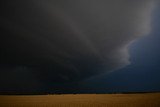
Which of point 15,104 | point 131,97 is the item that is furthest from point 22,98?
point 131,97

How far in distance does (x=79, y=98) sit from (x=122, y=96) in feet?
2.94

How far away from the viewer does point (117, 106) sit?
4.06m

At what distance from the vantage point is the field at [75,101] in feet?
13.2

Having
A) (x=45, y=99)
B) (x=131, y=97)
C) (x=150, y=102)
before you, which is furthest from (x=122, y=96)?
(x=45, y=99)

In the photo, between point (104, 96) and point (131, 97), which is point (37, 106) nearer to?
point (104, 96)

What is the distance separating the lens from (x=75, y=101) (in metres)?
4.06

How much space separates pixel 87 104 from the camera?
158 inches

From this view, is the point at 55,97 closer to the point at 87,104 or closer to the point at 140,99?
the point at 87,104

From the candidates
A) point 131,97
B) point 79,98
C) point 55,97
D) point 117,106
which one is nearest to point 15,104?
point 55,97

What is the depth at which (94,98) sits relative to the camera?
→ 13.4 ft

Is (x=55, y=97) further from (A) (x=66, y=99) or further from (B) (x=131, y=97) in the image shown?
(B) (x=131, y=97)

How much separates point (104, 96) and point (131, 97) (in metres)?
0.57

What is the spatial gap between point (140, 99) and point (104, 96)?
2.46 ft

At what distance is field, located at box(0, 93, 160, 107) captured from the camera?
4.04 metres
